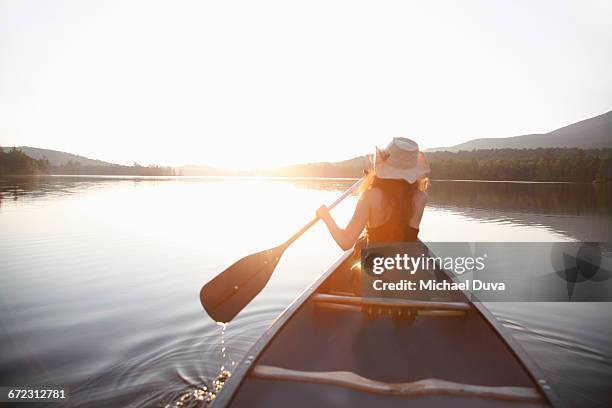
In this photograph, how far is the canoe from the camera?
8.24 ft

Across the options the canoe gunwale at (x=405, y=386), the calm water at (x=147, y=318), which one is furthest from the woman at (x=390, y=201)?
the calm water at (x=147, y=318)

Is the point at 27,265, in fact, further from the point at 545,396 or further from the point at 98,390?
the point at 545,396

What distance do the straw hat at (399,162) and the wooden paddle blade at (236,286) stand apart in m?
1.63

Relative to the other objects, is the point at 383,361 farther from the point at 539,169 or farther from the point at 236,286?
the point at 539,169

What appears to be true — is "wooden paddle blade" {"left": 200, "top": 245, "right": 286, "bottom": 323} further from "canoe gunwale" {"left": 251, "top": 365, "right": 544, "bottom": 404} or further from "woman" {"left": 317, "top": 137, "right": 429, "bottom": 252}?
"canoe gunwale" {"left": 251, "top": 365, "right": 544, "bottom": 404}

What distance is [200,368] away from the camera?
494 cm

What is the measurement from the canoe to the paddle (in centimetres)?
73

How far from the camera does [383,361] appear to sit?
311cm

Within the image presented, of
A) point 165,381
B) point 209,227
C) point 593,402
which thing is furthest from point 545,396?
point 209,227

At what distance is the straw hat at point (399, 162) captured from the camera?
3.78 m

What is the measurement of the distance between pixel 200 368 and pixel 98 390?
3.56 ft

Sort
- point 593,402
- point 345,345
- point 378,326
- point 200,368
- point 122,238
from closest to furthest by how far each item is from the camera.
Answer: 1. point 345,345
2. point 378,326
3. point 593,402
4. point 200,368
5. point 122,238

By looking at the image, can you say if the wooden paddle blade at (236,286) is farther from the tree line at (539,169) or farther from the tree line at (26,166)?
the tree line at (26,166)

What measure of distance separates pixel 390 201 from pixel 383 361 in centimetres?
141
